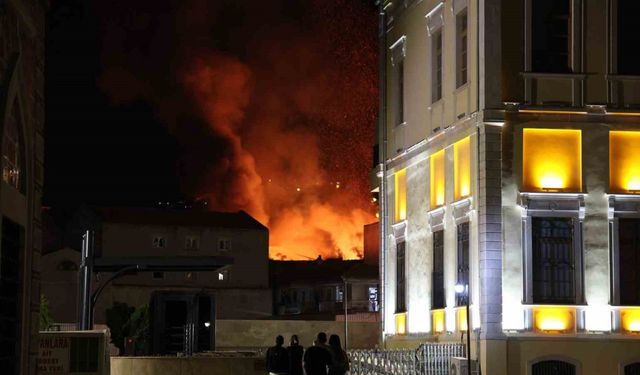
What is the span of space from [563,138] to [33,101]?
1826 cm

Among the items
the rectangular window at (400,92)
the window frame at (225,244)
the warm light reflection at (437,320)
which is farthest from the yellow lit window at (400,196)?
the window frame at (225,244)

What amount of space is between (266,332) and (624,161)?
903 inches

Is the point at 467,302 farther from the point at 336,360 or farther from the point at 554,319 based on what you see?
the point at 336,360

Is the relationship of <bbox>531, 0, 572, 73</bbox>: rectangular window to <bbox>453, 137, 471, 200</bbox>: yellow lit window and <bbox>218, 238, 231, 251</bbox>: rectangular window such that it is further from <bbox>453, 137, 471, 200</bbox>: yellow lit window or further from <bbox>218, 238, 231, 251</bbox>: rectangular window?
<bbox>218, 238, 231, 251</bbox>: rectangular window

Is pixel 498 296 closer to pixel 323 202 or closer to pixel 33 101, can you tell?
pixel 33 101

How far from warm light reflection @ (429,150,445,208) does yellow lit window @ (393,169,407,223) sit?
120 inches

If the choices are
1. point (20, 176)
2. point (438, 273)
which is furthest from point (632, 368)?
point (20, 176)

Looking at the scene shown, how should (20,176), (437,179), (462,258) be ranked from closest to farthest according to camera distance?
1. (20,176)
2. (462,258)
3. (437,179)

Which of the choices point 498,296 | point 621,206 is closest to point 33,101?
point 498,296

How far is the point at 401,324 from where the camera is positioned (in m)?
40.3

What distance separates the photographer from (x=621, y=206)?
33.2 meters

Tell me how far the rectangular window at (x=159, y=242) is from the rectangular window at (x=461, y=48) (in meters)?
67.0

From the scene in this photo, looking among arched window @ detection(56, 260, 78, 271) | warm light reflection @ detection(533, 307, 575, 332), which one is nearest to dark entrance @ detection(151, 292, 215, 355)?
warm light reflection @ detection(533, 307, 575, 332)

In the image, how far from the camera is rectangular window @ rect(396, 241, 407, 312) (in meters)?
40.6
